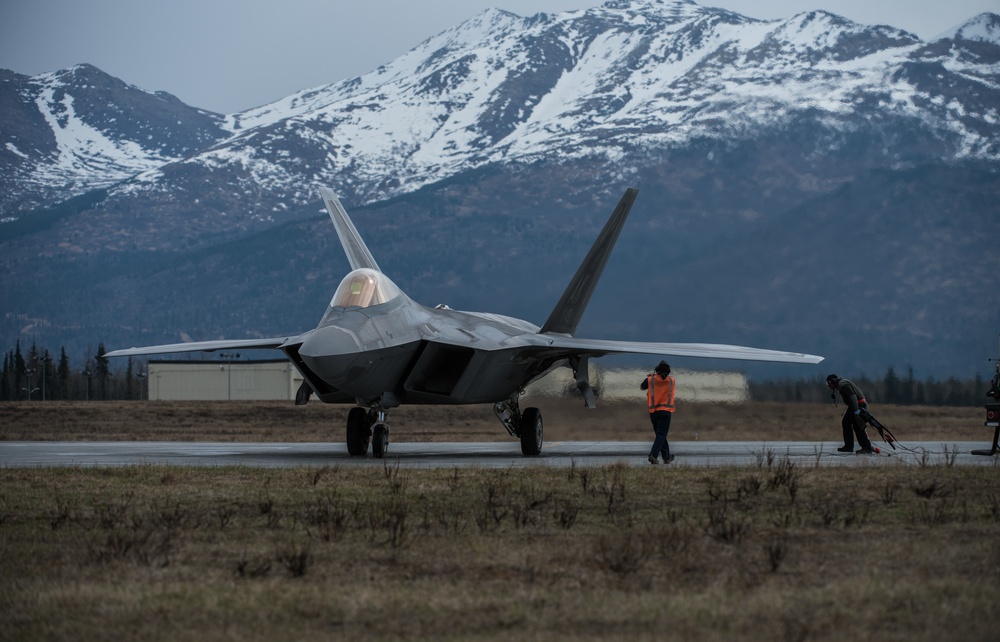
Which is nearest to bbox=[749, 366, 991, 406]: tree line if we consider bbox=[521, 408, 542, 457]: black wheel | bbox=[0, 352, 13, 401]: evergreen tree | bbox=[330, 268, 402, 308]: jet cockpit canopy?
bbox=[521, 408, 542, 457]: black wheel

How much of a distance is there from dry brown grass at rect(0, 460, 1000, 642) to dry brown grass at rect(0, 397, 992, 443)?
15.5 m

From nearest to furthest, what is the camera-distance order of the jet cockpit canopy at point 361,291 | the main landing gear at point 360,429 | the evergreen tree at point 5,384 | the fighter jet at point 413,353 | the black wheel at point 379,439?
1. the fighter jet at point 413,353
2. the jet cockpit canopy at point 361,291
3. the black wheel at point 379,439
4. the main landing gear at point 360,429
5. the evergreen tree at point 5,384

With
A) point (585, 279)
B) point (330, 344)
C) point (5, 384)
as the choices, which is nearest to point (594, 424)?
point (585, 279)

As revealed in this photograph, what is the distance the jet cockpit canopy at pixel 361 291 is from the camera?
64.4ft

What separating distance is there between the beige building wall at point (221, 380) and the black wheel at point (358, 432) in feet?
264

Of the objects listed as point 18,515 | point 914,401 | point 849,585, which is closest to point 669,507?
point 849,585

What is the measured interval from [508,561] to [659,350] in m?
14.2

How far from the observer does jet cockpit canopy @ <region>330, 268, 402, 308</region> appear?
64.4 feet

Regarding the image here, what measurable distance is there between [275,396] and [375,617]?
96.1 meters

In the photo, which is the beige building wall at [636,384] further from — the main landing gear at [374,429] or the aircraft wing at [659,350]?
the main landing gear at [374,429]

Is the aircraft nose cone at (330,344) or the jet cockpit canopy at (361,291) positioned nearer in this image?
the aircraft nose cone at (330,344)

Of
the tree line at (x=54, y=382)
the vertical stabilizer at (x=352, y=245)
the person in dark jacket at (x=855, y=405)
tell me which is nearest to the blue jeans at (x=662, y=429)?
the person in dark jacket at (x=855, y=405)

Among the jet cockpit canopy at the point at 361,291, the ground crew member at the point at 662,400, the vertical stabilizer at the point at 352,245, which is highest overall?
the vertical stabilizer at the point at 352,245

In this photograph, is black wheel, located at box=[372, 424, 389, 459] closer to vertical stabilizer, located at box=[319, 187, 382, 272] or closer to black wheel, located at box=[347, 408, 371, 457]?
black wheel, located at box=[347, 408, 371, 457]
